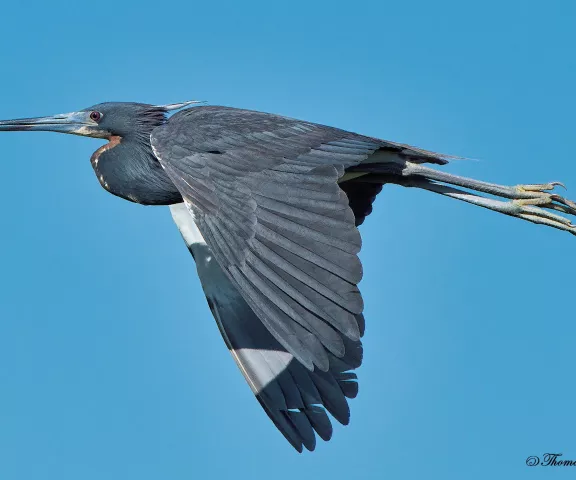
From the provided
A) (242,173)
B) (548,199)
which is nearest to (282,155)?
(242,173)

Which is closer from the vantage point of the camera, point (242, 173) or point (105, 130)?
point (242, 173)

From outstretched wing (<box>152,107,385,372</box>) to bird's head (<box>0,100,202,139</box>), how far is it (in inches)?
30.6

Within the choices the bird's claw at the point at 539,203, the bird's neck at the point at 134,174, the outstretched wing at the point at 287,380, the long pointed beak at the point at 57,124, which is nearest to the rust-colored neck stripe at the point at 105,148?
the bird's neck at the point at 134,174

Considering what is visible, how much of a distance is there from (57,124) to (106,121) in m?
0.49

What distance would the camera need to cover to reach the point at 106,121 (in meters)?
8.70

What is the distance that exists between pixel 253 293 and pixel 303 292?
265mm

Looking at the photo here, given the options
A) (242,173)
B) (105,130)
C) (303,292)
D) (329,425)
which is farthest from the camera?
(105,130)

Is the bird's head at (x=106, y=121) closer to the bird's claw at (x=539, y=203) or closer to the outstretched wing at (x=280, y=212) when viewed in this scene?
the outstretched wing at (x=280, y=212)

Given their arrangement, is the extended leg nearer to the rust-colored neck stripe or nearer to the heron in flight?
the heron in flight

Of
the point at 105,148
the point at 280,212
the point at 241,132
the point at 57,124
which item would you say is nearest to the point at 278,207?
the point at 280,212

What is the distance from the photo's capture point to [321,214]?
6.62 m

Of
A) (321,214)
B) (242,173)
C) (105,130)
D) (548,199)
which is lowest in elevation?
(321,214)

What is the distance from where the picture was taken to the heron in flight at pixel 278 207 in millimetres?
6301

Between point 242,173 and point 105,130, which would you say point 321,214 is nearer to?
point 242,173
